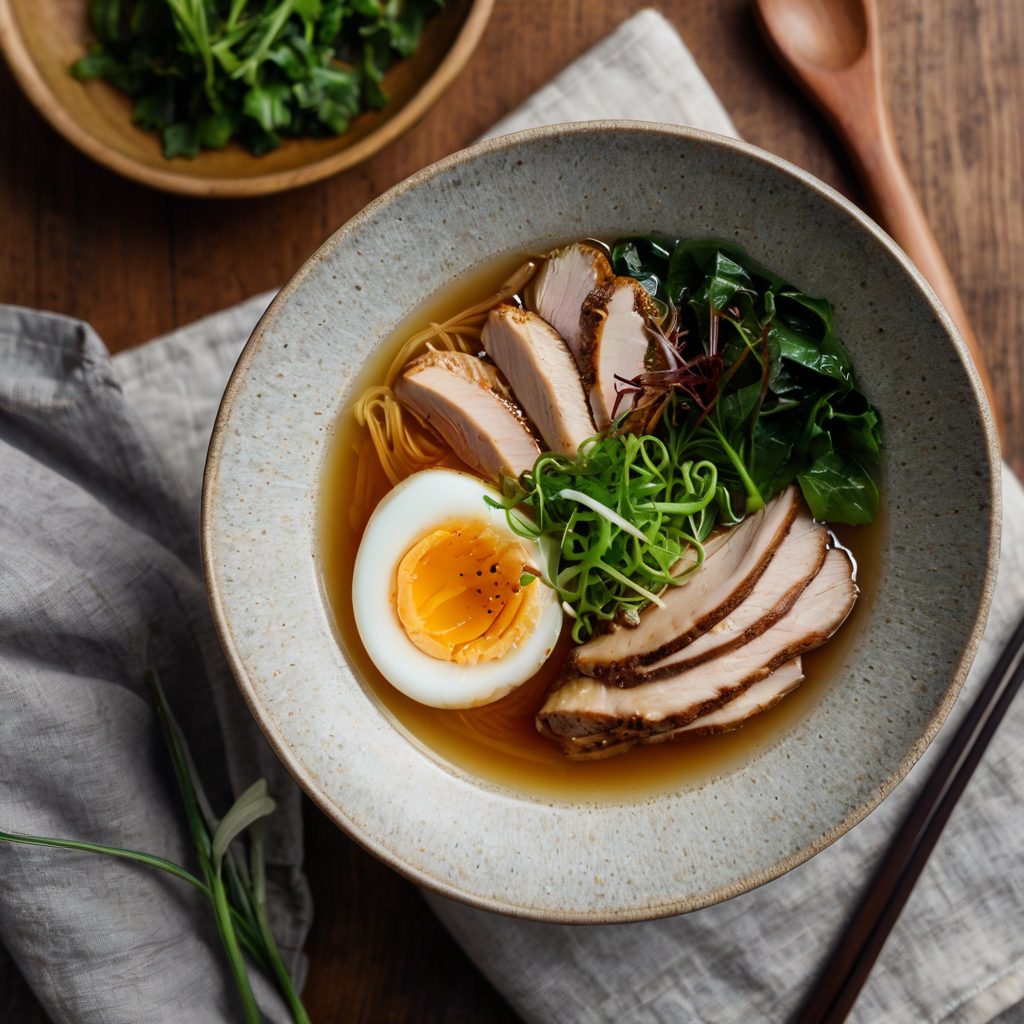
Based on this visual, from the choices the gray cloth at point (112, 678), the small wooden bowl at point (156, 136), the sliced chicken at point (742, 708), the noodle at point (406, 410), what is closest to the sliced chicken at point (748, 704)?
the sliced chicken at point (742, 708)

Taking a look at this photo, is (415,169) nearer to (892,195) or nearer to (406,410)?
(406,410)

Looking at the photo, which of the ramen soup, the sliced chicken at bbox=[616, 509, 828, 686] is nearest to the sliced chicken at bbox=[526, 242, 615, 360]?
the ramen soup

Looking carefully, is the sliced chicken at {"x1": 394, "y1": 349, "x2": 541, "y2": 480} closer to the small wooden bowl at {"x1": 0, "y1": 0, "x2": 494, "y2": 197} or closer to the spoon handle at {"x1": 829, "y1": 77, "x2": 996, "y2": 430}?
the small wooden bowl at {"x1": 0, "y1": 0, "x2": 494, "y2": 197}

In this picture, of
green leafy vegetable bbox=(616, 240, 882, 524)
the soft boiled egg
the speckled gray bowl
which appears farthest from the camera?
the soft boiled egg

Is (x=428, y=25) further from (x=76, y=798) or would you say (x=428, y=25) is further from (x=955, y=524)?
(x=76, y=798)

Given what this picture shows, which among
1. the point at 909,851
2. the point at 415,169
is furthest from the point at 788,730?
the point at 415,169

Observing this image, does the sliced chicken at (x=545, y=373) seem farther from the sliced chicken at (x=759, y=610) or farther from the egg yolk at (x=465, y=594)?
the sliced chicken at (x=759, y=610)
